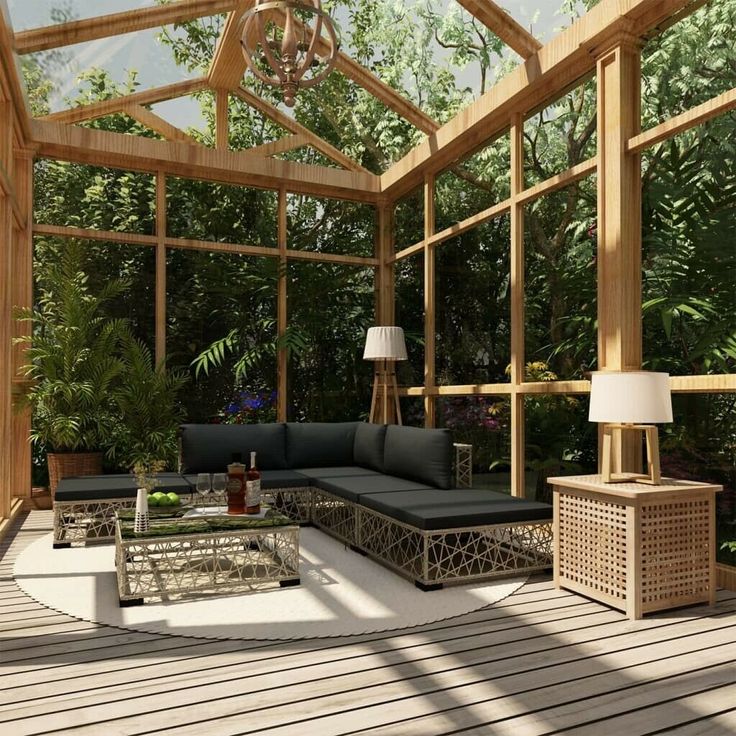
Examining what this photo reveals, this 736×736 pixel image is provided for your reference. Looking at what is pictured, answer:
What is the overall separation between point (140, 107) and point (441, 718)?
6197 mm

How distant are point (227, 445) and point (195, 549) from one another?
6.57 feet

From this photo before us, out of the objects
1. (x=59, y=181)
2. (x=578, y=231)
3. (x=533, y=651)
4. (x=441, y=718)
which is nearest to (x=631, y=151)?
(x=578, y=231)

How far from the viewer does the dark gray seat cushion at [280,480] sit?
17.6ft

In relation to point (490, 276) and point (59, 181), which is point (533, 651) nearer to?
point (490, 276)

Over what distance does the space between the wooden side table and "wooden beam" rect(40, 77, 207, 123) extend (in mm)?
5330

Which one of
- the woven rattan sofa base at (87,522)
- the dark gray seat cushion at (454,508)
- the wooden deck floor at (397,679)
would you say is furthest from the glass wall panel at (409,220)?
the wooden deck floor at (397,679)

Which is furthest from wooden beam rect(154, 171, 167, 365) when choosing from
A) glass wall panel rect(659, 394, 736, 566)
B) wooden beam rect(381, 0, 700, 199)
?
glass wall panel rect(659, 394, 736, 566)

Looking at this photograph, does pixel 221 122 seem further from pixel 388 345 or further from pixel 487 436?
pixel 487 436

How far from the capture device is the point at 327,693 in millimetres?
2504

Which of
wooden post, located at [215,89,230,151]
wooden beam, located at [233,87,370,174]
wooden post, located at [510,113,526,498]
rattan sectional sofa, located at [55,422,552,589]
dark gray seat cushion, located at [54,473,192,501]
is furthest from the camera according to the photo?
wooden beam, located at [233,87,370,174]

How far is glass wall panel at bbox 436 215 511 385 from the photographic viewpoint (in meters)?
5.59

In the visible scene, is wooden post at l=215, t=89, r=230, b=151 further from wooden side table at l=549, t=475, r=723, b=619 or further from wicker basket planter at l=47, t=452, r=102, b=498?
wooden side table at l=549, t=475, r=723, b=619

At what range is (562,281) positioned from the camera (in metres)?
4.88

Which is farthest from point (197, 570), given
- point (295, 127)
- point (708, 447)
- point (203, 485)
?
point (295, 127)
